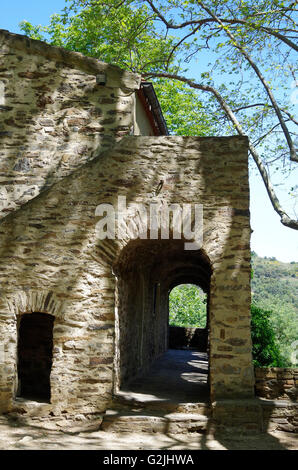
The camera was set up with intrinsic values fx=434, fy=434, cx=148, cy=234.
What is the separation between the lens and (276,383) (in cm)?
650

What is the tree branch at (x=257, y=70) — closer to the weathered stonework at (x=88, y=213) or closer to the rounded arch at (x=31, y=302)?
the weathered stonework at (x=88, y=213)

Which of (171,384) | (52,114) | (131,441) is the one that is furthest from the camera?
(171,384)

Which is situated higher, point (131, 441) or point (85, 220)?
point (85, 220)

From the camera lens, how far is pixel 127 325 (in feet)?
25.9

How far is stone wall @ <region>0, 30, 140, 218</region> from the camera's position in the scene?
7223mm

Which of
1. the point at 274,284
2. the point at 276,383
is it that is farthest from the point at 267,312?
the point at 274,284

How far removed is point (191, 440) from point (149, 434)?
58 cm

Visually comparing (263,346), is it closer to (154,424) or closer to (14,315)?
(154,424)

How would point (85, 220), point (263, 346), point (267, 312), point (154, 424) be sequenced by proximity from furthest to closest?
point (267, 312)
point (263, 346)
point (85, 220)
point (154, 424)

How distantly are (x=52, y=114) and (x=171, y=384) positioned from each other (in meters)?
5.37

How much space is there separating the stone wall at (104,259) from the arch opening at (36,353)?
1.22 meters

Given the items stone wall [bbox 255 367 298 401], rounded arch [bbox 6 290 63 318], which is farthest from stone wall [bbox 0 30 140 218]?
stone wall [bbox 255 367 298 401]

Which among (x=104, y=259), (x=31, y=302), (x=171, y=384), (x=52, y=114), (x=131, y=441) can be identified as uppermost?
(x=52, y=114)

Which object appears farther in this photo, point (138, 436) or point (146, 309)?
point (146, 309)
